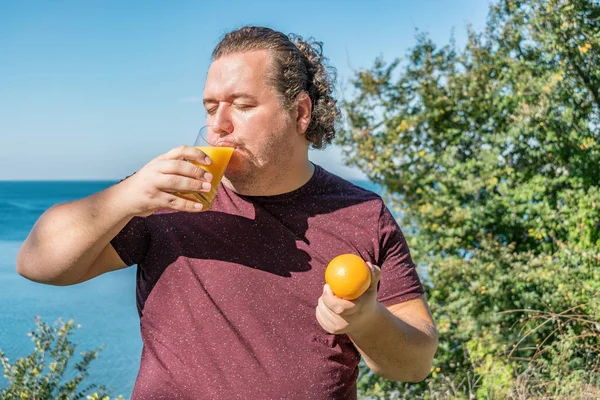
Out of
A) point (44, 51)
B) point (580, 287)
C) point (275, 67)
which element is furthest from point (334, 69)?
point (44, 51)

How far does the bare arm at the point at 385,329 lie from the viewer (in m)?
1.49

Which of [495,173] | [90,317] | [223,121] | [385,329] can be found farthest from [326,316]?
[90,317]

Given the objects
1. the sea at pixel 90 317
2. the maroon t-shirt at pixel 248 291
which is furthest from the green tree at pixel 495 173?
the maroon t-shirt at pixel 248 291

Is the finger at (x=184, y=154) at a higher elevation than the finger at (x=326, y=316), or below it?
higher

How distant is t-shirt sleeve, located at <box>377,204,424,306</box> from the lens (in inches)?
75.0

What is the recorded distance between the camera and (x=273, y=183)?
1.99m

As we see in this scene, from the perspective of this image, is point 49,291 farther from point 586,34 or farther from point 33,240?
point 33,240

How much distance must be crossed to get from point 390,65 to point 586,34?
6.04 feet

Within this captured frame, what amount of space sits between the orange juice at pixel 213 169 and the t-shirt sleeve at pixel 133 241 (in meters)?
0.32

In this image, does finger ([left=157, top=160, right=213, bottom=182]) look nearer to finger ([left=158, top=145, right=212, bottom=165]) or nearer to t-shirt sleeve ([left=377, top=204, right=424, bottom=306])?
finger ([left=158, top=145, right=212, bottom=165])

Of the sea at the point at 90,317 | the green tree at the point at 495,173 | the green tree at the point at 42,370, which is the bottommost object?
the sea at the point at 90,317

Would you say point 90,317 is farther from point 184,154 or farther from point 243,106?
point 184,154

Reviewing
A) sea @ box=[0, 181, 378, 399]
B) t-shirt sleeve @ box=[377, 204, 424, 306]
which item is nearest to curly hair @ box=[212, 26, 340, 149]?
t-shirt sleeve @ box=[377, 204, 424, 306]

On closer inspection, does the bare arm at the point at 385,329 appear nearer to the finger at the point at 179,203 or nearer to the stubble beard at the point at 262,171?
the finger at the point at 179,203
